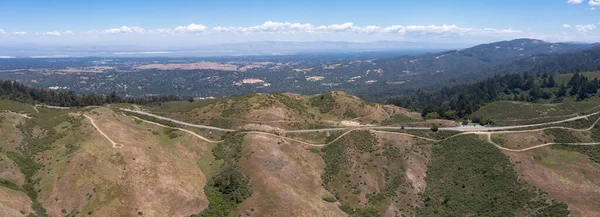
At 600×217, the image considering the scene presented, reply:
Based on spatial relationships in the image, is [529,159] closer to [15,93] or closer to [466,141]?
[466,141]

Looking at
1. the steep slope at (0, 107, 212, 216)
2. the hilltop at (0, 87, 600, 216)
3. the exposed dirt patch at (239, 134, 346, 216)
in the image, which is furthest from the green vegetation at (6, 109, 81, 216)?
the exposed dirt patch at (239, 134, 346, 216)

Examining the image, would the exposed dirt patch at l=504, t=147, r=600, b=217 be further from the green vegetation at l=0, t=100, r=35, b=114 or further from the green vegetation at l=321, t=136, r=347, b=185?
the green vegetation at l=0, t=100, r=35, b=114

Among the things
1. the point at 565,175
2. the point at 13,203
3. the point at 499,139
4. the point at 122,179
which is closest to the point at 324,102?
the point at 499,139

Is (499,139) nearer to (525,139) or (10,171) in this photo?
(525,139)

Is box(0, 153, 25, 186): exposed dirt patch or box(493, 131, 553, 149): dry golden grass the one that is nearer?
box(0, 153, 25, 186): exposed dirt patch

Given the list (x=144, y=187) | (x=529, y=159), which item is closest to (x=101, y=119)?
(x=144, y=187)

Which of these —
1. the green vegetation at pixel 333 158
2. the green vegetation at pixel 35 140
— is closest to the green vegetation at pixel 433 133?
the green vegetation at pixel 333 158
